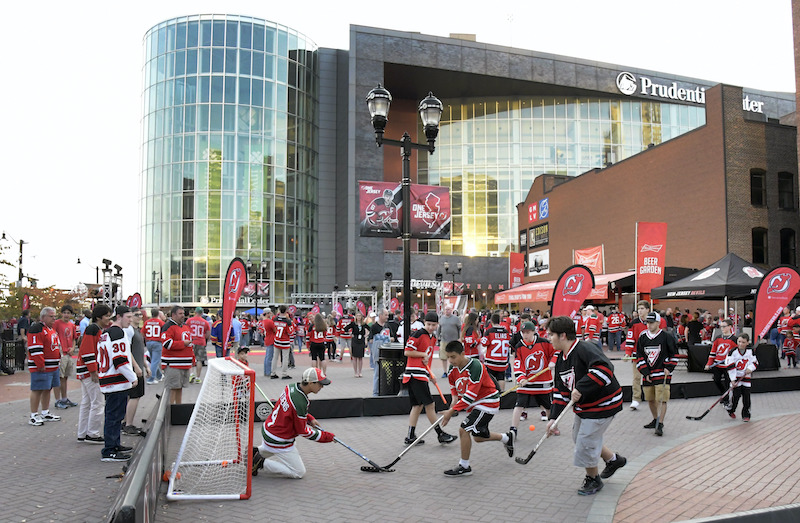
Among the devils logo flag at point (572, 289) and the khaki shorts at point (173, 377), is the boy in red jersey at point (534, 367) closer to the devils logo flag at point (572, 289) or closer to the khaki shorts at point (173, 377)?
the devils logo flag at point (572, 289)

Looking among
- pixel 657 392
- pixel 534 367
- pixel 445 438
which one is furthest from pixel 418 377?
pixel 657 392

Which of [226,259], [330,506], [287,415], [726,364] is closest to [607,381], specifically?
[330,506]

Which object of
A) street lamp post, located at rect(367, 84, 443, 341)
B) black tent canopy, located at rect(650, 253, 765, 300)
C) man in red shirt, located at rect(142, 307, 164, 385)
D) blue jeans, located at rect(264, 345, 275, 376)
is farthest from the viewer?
black tent canopy, located at rect(650, 253, 765, 300)

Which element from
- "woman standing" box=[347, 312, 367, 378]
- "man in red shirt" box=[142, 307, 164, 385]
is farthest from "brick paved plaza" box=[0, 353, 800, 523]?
"woman standing" box=[347, 312, 367, 378]

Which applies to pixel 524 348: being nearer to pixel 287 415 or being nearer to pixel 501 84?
pixel 287 415

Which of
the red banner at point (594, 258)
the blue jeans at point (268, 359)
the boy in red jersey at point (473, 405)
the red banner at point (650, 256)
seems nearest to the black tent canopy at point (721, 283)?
the red banner at point (650, 256)

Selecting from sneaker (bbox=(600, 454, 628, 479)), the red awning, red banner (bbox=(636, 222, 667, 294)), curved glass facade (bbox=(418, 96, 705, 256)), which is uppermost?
curved glass facade (bbox=(418, 96, 705, 256))

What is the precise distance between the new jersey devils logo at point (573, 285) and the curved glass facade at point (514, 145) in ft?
154

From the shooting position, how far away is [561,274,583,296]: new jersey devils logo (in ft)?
41.4

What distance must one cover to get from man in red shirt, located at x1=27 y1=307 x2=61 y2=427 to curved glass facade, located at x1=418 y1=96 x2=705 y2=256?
165 ft

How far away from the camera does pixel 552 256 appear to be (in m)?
47.0

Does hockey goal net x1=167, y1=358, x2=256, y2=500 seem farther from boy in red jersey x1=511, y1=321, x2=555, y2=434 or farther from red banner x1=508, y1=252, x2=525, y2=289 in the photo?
red banner x1=508, y1=252, x2=525, y2=289

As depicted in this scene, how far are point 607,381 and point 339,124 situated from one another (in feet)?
183

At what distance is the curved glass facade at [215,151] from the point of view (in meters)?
53.2
